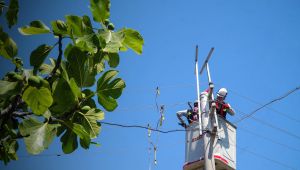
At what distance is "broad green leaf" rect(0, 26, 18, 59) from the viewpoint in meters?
1.42

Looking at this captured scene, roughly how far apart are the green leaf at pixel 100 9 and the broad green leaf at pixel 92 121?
46cm

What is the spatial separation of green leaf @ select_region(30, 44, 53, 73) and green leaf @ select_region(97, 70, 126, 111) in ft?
0.93

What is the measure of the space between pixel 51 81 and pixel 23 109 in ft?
0.80

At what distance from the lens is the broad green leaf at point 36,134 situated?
1.39 m

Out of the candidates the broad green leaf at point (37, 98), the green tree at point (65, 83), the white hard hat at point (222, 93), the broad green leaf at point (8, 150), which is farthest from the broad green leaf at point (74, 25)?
the white hard hat at point (222, 93)

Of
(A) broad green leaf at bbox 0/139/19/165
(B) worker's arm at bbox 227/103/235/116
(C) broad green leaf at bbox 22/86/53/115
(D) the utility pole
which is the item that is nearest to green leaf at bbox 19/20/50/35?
Answer: (C) broad green leaf at bbox 22/86/53/115

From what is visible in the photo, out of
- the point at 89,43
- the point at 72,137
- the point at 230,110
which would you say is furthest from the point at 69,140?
the point at 230,110

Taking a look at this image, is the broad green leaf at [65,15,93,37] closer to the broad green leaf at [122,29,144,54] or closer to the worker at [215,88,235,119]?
the broad green leaf at [122,29,144,54]

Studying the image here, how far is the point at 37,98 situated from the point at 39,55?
0.25 m

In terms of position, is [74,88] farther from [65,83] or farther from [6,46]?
[6,46]

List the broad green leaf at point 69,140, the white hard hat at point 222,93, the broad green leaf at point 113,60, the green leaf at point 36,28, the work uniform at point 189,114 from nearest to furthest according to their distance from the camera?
the green leaf at point 36,28 → the broad green leaf at point 69,140 → the broad green leaf at point 113,60 → the white hard hat at point 222,93 → the work uniform at point 189,114

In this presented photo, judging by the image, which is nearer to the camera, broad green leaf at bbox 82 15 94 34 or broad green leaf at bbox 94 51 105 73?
broad green leaf at bbox 82 15 94 34

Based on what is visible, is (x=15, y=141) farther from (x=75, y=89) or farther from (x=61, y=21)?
(x=61, y=21)

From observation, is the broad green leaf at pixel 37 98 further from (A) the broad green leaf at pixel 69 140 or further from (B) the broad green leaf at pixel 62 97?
(A) the broad green leaf at pixel 69 140
